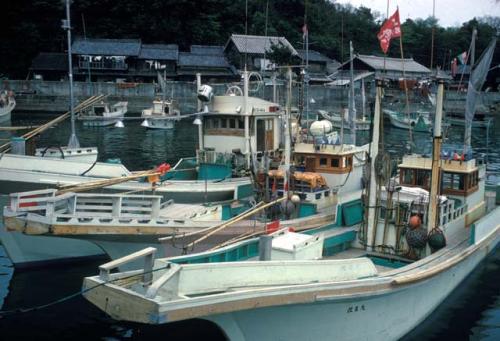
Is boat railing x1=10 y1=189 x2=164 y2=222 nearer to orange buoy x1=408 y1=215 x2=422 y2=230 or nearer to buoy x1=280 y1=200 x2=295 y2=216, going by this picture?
buoy x1=280 y1=200 x2=295 y2=216

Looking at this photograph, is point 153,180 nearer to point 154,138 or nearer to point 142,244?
point 142,244

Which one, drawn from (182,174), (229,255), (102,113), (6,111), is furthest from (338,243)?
(6,111)

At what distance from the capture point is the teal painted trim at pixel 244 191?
63.2ft

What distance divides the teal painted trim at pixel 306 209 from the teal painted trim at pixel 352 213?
1.48m

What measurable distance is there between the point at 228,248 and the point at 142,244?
3524 millimetres

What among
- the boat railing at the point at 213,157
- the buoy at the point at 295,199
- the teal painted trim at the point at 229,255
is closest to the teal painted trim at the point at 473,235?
the buoy at the point at 295,199

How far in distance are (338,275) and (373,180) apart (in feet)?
11.4

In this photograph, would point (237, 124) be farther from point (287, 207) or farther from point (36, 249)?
point (36, 249)

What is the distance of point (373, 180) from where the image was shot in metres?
13.1

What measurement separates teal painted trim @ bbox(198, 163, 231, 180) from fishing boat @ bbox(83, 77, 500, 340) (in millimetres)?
7077

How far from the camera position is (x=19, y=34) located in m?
78.8

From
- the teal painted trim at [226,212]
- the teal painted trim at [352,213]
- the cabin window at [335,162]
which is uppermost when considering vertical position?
the cabin window at [335,162]

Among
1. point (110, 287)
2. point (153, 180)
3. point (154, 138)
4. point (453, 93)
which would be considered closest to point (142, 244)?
point (153, 180)

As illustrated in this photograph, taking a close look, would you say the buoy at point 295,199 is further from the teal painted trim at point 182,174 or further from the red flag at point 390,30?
the teal painted trim at point 182,174
